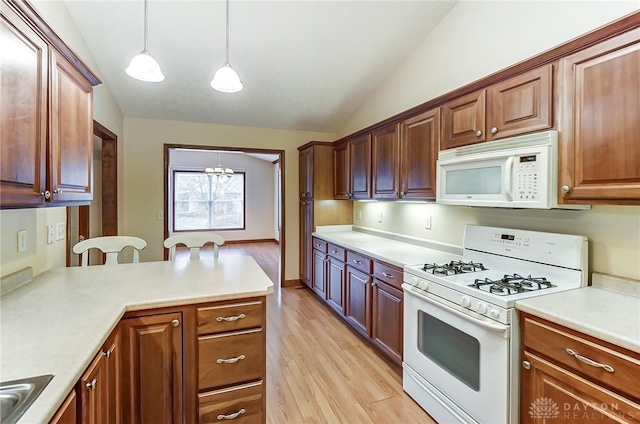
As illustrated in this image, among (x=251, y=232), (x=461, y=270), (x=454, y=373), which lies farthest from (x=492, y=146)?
(x=251, y=232)

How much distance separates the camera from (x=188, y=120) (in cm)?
423

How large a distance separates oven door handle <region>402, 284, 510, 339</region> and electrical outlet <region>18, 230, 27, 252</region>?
2354 millimetres

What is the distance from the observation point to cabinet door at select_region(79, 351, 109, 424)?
3.41 ft

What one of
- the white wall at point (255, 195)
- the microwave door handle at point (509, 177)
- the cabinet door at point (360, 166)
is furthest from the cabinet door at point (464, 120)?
the white wall at point (255, 195)

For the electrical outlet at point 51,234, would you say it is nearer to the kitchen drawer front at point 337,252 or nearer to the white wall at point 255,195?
the kitchen drawer front at point 337,252

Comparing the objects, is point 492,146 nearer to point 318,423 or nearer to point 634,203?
point 634,203

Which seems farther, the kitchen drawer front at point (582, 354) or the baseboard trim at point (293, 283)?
the baseboard trim at point (293, 283)

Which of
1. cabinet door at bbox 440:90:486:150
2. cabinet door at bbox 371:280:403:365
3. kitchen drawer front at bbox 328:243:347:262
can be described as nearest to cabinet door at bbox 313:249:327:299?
kitchen drawer front at bbox 328:243:347:262

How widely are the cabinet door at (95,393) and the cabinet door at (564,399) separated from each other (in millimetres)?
1851

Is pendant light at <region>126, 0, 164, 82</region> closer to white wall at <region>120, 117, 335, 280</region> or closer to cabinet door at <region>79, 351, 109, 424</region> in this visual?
cabinet door at <region>79, 351, 109, 424</region>

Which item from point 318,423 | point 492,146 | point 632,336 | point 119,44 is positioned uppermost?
point 119,44

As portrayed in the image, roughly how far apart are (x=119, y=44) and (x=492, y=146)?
322cm

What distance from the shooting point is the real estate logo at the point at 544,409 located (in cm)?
137

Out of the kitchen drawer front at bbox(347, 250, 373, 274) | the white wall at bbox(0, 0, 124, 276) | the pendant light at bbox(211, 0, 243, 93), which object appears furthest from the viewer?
the kitchen drawer front at bbox(347, 250, 373, 274)
